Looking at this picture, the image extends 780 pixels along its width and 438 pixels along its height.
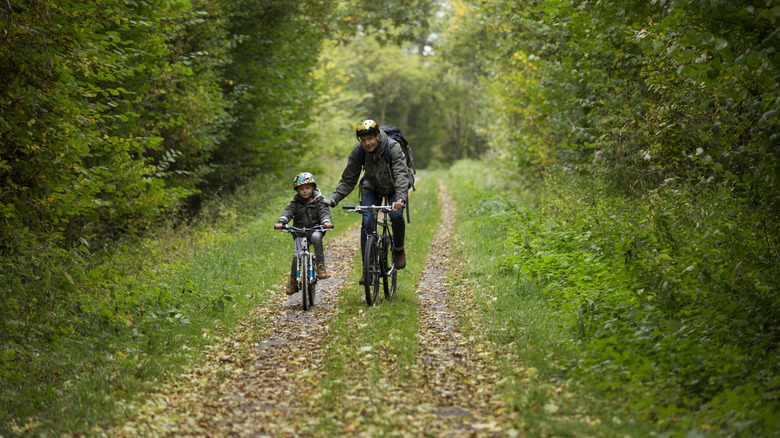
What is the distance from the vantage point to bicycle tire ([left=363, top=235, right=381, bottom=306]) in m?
8.27

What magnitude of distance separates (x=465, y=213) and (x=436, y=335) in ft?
37.5

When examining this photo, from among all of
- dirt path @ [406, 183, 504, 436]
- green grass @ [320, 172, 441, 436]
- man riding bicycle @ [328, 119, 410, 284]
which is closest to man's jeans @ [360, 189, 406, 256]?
man riding bicycle @ [328, 119, 410, 284]

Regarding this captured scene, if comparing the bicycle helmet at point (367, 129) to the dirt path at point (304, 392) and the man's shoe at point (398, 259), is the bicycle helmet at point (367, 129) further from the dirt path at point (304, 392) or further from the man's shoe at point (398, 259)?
the dirt path at point (304, 392)

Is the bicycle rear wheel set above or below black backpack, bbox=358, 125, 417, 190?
below

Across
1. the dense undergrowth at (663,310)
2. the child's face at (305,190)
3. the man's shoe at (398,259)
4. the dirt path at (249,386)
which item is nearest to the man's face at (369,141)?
the child's face at (305,190)

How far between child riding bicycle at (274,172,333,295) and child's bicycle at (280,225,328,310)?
0.32 ft

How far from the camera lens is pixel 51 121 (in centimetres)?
776

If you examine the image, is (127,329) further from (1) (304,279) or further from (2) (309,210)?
(2) (309,210)

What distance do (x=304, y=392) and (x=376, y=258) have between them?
3.18 metres

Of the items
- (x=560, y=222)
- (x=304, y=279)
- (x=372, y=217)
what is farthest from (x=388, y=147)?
(x=560, y=222)

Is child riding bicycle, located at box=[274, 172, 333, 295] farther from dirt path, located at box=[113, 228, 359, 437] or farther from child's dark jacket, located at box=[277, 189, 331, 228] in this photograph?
dirt path, located at box=[113, 228, 359, 437]

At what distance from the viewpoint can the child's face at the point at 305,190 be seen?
900 centimetres

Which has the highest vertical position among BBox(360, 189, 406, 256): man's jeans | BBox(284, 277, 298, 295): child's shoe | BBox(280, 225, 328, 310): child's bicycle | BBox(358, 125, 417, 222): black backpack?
BBox(358, 125, 417, 222): black backpack

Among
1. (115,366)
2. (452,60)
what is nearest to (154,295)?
(115,366)
